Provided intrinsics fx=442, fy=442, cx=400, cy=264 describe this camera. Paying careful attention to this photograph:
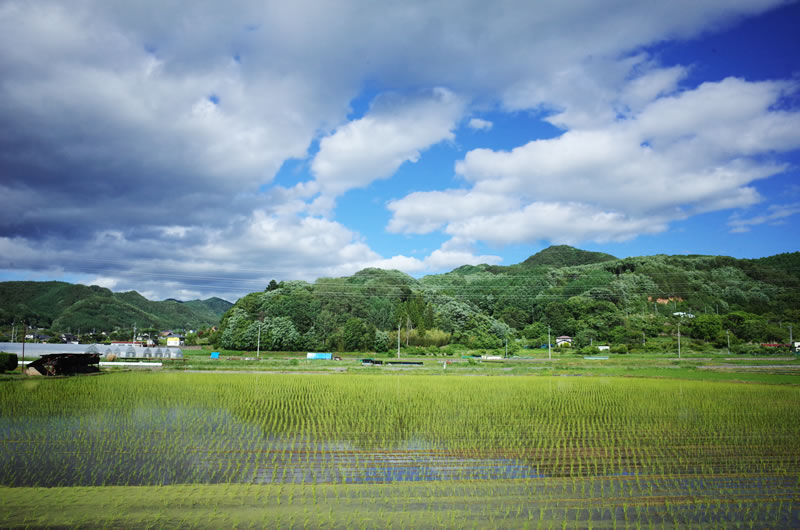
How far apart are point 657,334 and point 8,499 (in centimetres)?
9087

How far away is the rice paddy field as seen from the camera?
7.98 metres

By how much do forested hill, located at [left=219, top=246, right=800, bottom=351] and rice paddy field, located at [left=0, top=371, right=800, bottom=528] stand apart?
2320 inches

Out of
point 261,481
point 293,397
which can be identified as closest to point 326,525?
point 261,481

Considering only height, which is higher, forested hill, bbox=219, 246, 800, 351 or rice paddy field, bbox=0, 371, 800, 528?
forested hill, bbox=219, 246, 800, 351

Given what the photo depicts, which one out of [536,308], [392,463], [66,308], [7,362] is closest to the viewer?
[392,463]

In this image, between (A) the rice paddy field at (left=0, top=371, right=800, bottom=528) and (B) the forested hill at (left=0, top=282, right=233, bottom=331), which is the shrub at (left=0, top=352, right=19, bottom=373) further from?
(B) the forested hill at (left=0, top=282, right=233, bottom=331)

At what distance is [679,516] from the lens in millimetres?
8172

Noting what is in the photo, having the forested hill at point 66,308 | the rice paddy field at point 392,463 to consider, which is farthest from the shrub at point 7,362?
the forested hill at point 66,308

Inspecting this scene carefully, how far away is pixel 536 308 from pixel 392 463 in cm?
9724

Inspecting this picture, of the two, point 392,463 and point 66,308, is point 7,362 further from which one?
point 66,308

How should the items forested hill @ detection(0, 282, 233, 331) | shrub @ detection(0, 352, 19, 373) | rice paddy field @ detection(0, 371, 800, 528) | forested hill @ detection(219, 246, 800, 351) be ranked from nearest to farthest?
rice paddy field @ detection(0, 371, 800, 528)
shrub @ detection(0, 352, 19, 373)
forested hill @ detection(219, 246, 800, 351)
forested hill @ detection(0, 282, 233, 331)

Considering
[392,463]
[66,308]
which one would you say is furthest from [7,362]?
[66,308]

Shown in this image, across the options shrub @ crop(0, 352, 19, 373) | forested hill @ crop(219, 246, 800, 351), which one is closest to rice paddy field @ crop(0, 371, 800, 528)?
shrub @ crop(0, 352, 19, 373)

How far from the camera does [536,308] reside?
10294cm
